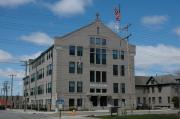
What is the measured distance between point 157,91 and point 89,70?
22448 mm

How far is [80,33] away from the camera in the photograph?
82125 mm

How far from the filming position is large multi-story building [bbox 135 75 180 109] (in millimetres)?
91000

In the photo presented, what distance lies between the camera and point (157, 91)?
315 ft

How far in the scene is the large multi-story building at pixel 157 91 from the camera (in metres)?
91.0

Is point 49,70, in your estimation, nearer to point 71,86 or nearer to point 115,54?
point 71,86

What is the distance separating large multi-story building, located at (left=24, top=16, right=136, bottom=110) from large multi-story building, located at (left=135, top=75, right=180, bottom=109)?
27.2ft

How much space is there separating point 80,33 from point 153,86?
26.5 m

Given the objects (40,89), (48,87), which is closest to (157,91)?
(48,87)

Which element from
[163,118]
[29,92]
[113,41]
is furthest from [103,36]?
[163,118]

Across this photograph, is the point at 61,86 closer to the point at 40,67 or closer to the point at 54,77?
the point at 54,77

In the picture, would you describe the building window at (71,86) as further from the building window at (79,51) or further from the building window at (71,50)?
the building window at (79,51)

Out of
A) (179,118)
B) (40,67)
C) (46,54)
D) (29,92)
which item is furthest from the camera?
(29,92)

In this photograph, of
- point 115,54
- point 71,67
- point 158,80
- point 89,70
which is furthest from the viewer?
point 158,80

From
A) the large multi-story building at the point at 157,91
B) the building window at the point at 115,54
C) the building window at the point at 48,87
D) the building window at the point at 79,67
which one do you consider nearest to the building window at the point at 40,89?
the building window at the point at 48,87
